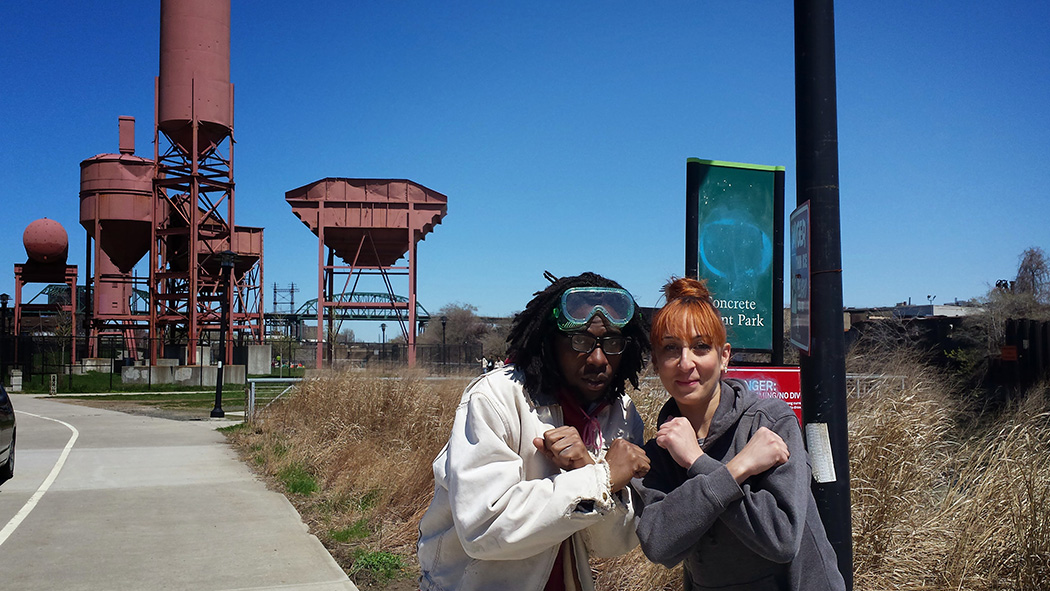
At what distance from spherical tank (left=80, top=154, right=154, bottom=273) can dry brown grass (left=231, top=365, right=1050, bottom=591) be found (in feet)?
120

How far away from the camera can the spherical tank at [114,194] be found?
40250 mm

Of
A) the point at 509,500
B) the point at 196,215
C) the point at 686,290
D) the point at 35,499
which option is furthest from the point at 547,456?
the point at 196,215

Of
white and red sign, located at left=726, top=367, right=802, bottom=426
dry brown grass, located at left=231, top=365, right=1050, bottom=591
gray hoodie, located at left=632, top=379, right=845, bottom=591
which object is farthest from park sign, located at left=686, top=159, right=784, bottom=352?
gray hoodie, located at left=632, top=379, right=845, bottom=591

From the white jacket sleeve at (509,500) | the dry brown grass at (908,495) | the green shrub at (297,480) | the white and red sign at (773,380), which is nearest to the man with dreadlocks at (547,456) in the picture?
the white jacket sleeve at (509,500)

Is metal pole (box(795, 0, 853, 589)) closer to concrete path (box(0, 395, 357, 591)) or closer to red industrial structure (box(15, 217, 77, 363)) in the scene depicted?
concrete path (box(0, 395, 357, 591))

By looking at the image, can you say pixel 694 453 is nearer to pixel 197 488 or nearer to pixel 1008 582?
pixel 1008 582

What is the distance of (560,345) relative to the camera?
2.59 meters

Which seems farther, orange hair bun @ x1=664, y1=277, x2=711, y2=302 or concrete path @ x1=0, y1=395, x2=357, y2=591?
concrete path @ x1=0, y1=395, x2=357, y2=591

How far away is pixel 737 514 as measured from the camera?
220cm

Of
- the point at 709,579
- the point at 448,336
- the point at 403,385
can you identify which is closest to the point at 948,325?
the point at 403,385

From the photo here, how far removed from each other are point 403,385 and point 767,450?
366 inches

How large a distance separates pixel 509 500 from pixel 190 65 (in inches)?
1398

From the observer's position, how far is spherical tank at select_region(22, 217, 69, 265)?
4584cm

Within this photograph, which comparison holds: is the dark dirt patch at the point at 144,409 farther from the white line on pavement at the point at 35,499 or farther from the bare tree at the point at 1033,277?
the bare tree at the point at 1033,277
